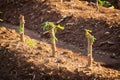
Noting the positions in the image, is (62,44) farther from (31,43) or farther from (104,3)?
(104,3)

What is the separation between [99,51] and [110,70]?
2.41 m

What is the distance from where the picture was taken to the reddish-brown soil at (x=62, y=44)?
421 inches

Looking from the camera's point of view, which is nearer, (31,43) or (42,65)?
(42,65)

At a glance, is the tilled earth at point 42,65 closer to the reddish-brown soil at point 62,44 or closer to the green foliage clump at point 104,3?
the reddish-brown soil at point 62,44

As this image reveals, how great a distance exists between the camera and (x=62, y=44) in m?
14.0

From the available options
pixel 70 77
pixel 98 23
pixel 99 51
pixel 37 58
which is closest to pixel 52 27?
pixel 37 58

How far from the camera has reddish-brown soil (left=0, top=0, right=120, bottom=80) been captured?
35.1ft

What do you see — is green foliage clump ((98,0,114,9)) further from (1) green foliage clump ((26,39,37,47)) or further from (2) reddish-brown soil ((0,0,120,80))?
(1) green foliage clump ((26,39,37,47))

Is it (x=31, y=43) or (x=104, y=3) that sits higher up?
(x=104, y=3)

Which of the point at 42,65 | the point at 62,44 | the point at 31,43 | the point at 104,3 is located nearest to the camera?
the point at 42,65

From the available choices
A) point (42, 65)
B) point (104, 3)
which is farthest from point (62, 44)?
point (104, 3)

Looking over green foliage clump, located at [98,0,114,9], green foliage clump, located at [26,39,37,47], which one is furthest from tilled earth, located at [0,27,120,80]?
green foliage clump, located at [98,0,114,9]

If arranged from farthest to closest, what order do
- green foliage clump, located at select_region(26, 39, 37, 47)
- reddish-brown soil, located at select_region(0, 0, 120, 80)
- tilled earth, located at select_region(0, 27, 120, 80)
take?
1. green foliage clump, located at select_region(26, 39, 37, 47)
2. reddish-brown soil, located at select_region(0, 0, 120, 80)
3. tilled earth, located at select_region(0, 27, 120, 80)

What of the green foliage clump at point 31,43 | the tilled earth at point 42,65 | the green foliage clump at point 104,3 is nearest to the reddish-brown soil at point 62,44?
the tilled earth at point 42,65
